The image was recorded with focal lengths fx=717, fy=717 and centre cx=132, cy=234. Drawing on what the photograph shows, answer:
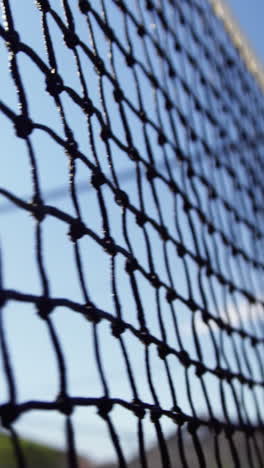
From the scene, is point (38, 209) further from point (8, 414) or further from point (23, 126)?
point (8, 414)

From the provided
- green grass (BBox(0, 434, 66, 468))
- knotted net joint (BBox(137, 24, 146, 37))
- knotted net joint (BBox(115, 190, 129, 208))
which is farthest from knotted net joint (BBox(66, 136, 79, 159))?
green grass (BBox(0, 434, 66, 468))

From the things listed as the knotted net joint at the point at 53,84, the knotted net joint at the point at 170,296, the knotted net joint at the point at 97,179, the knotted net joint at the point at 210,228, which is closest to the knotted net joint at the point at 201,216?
the knotted net joint at the point at 210,228

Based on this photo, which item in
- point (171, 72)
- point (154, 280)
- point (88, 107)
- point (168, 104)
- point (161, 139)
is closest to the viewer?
point (88, 107)

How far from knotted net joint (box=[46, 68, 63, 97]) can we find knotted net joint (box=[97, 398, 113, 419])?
412mm

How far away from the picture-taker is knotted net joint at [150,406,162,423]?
3.18ft

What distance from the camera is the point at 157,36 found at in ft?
5.88

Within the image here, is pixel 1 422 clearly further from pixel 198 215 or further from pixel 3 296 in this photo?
pixel 198 215

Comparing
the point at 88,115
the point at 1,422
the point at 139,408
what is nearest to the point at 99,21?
the point at 88,115

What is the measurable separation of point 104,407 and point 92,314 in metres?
0.11

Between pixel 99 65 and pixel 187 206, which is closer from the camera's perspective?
pixel 99 65

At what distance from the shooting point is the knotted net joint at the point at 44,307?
74 centimetres

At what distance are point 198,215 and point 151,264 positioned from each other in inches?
19.9

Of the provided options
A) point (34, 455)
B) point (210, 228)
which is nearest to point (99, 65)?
point (210, 228)

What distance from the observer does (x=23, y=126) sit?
2.73 ft
